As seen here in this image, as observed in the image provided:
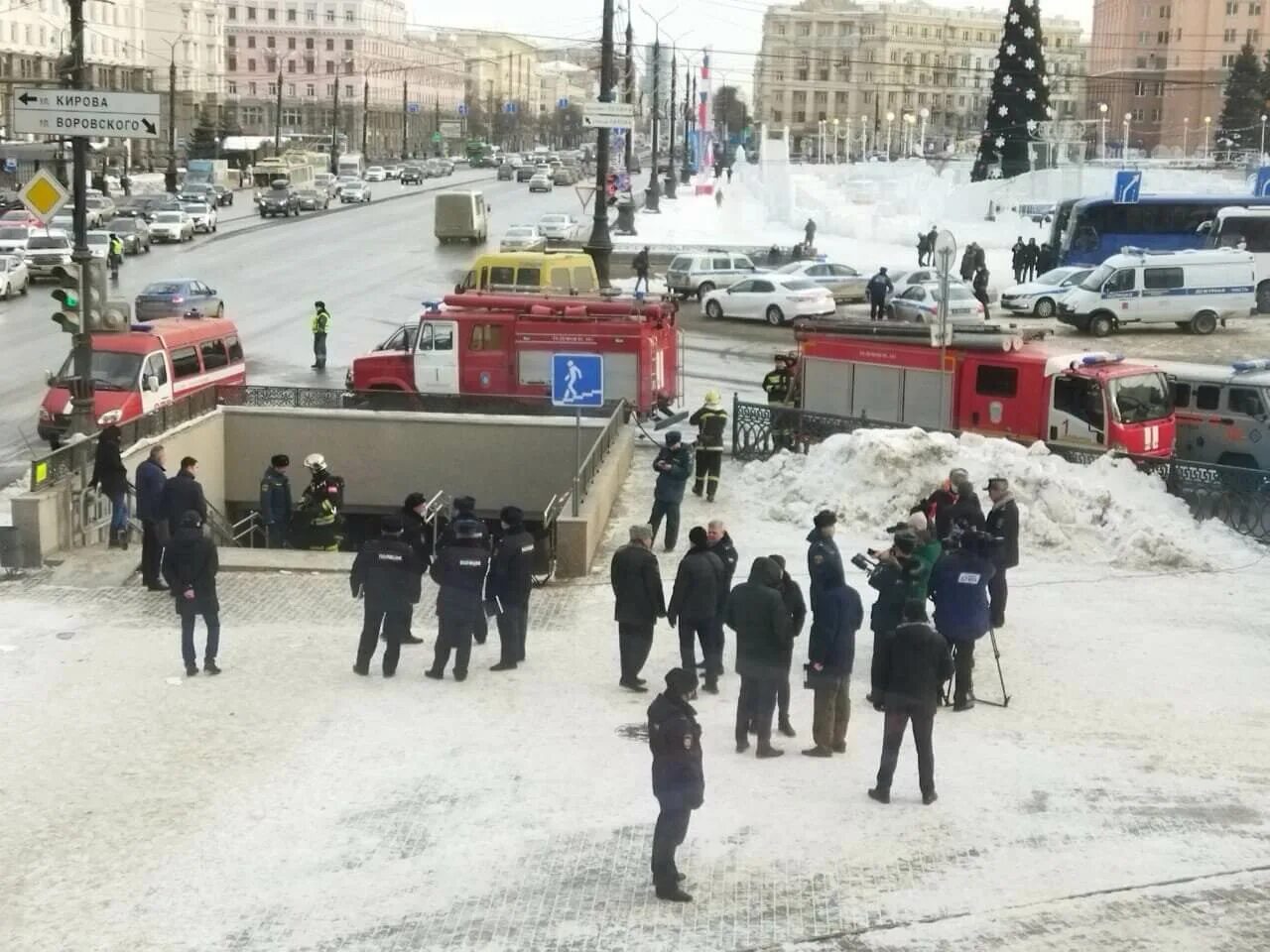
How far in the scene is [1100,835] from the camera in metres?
9.53

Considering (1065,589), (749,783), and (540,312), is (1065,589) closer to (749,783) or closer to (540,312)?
(749,783)

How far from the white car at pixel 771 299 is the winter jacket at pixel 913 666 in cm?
2923

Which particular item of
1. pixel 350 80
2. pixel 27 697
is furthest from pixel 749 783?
pixel 350 80

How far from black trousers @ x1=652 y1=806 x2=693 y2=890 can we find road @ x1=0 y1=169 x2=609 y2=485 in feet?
50.1

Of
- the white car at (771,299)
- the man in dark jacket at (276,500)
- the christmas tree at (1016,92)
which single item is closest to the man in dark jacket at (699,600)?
the man in dark jacket at (276,500)

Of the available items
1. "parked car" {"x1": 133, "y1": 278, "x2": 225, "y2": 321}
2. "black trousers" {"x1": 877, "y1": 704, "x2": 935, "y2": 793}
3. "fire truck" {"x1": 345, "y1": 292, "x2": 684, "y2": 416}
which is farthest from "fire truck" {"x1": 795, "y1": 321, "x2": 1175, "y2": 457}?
"parked car" {"x1": 133, "y1": 278, "x2": 225, "y2": 321}

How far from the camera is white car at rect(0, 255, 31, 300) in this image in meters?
41.1

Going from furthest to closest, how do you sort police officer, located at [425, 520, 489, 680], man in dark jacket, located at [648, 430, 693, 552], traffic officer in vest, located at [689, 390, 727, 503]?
traffic officer in vest, located at [689, 390, 727, 503] → man in dark jacket, located at [648, 430, 693, 552] → police officer, located at [425, 520, 489, 680]

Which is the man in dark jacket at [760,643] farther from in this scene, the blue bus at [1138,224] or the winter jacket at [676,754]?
the blue bus at [1138,224]

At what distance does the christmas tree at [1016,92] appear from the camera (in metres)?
78.8

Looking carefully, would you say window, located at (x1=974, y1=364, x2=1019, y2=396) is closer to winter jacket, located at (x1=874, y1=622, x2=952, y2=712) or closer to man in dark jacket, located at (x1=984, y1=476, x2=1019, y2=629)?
man in dark jacket, located at (x1=984, y1=476, x2=1019, y2=629)

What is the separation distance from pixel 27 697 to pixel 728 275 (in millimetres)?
32744

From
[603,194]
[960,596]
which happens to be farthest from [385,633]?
[603,194]

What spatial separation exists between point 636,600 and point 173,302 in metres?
24.9
